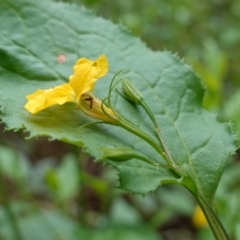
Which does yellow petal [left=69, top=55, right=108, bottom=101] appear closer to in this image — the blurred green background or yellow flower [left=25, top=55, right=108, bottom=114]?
yellow flower [left=25, top=55, right=108, bottom=114]

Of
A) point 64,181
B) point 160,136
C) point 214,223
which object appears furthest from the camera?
point 64,181

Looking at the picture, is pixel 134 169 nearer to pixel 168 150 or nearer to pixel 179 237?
pixel 168 150

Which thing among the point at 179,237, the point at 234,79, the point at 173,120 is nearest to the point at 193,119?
the point at 173,120

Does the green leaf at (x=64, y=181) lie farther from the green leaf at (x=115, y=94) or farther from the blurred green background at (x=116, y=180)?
the green leaf at (x=115, y=94)

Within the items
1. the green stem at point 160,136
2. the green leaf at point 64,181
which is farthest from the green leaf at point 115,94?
the green leaf at point 64,181

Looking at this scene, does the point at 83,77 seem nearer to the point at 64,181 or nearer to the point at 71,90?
the point at 71,90

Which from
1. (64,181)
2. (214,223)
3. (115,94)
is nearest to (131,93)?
(115,94)
